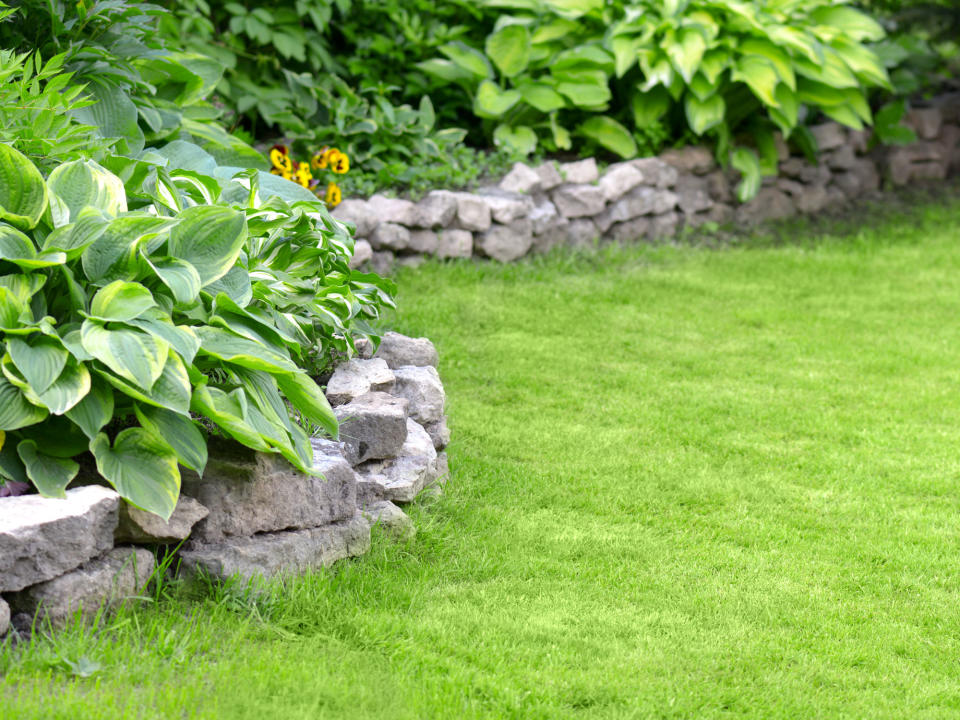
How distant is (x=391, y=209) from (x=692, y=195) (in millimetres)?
2115

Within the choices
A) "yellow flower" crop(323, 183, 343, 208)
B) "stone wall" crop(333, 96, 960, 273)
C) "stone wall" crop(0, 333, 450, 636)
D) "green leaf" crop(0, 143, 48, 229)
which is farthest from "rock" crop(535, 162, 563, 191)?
"green leaf" crop(0, 143, 48, 229)

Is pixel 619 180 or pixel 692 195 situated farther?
pixel 692 195

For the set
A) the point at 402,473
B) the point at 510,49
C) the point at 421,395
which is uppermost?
the point at 510,49

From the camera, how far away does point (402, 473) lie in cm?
315

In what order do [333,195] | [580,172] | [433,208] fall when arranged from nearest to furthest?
[333,195] → [433,208] → [580,172]

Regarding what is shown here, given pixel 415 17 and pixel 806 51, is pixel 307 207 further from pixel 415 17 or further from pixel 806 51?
pixel 806 51

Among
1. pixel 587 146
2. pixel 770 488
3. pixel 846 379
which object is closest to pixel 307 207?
pixel 770 488

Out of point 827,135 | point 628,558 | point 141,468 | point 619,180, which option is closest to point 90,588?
point 141,468

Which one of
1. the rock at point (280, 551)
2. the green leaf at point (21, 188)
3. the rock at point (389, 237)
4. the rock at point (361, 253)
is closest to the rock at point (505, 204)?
the rock at point (389, 237)

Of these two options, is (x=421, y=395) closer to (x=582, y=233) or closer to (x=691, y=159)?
(x=582, y=233)

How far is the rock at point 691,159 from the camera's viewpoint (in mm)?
6664

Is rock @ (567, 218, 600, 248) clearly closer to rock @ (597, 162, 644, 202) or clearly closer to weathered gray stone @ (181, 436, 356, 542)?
rock @ (597, 162, 644, 202)

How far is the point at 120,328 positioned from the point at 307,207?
102 cm

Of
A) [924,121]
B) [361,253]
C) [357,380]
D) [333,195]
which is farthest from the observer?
[924,121]
